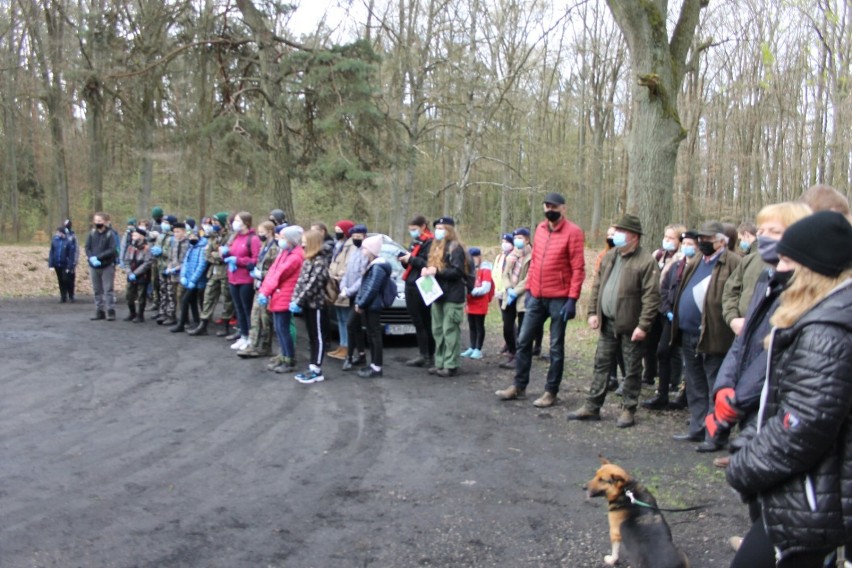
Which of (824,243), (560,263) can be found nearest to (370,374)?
(560,263)

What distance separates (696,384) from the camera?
683 centimetres

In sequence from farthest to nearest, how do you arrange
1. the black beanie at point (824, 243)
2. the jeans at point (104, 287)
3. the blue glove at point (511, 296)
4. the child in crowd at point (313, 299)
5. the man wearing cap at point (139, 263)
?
the jeans at point (104, 287) < the man wearing cap at point (139, 263) < the blue glove at point (511, 296) < the child in crowd at point (313, 299) < the black beanie at point (824, 243)

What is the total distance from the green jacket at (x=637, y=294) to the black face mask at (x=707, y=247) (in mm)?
461

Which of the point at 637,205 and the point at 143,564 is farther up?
the point at 637,205

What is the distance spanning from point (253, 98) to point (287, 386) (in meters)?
11.7

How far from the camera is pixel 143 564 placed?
403cm

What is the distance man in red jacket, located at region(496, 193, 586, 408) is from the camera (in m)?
7.52

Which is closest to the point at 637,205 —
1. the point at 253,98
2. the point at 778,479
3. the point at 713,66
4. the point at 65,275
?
the point at 778,479

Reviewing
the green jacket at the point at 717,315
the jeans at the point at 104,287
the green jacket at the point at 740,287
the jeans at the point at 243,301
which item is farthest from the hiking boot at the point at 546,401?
the jeans at the point at 104,287

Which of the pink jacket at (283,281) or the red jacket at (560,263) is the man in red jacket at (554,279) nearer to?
the red jacket at (560,263)

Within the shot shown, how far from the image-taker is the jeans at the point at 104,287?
13.4 metres

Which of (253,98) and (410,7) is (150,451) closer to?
(253,98)

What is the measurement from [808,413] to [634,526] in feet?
6.05

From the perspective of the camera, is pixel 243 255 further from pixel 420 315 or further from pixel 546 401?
pixel 546 401
